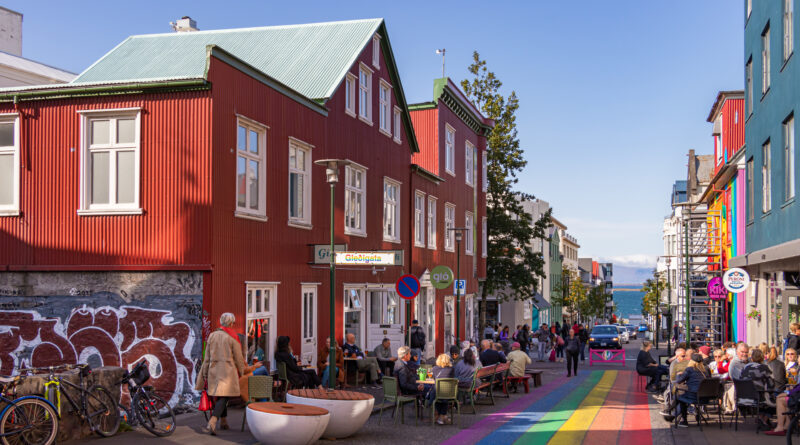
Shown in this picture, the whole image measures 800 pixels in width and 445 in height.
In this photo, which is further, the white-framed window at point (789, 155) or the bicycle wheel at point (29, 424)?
the white-framed window at point (789, 155)

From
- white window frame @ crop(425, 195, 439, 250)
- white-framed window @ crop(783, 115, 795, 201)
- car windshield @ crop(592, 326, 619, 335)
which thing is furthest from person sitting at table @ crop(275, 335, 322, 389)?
car windshield @ crop(592, 326, 619, 335)

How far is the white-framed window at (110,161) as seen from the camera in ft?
51.2

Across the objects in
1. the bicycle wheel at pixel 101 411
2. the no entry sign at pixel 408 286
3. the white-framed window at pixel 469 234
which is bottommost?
the bicycle wheel at pixel 101 411

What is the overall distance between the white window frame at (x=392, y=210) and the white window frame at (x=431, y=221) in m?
3.96

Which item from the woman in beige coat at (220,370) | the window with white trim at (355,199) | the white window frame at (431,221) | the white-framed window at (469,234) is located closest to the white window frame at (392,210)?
the window with white trim at (355,199)

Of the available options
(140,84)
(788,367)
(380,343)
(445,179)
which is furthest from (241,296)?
(445,179)

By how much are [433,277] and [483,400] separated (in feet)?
12.0

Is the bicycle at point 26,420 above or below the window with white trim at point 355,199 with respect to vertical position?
below

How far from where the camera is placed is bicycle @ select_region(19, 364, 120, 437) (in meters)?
10.9

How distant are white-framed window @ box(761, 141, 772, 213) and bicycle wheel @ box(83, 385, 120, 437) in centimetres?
1757

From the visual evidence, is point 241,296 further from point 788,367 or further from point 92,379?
point 788,367

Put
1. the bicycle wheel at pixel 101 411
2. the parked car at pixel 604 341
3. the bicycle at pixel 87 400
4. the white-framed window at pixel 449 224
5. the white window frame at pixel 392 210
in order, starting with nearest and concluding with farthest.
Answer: the bicycle at pixel 87 400 → the bicycle wheel at pixel 101 411 → the white window frame at pixel 392 210 → the white-framed window at pixel 449 224 → the parked car at pixel 604 341

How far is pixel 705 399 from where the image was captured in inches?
595

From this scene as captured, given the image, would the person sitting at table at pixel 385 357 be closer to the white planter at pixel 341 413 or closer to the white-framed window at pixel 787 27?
the white planter at pixel 341 413
